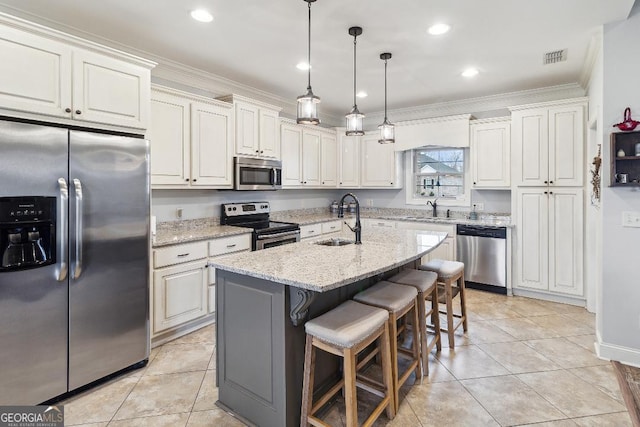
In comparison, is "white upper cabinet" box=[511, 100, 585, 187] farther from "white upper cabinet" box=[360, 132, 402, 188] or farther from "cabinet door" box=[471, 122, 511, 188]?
"white upper cabinet" box=[360, 132, 402, 188]

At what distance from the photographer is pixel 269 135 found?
437 centimetres

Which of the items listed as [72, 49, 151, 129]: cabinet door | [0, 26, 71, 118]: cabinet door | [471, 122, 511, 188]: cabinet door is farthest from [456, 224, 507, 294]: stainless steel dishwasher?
[0, 26, 71, 118]: cabinet door

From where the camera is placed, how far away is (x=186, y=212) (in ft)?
12.6

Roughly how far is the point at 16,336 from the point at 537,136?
5.17 m

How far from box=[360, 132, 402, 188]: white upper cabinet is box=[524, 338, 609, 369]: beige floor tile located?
3.08 metres

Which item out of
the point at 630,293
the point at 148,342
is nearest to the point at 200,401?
the point at 148,342

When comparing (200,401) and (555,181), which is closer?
(200,401)

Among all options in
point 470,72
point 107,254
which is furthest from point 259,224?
point 470,72

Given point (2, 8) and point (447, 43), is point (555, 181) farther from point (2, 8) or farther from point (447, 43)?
point (2, 8)

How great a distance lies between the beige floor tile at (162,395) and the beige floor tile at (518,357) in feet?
7.71

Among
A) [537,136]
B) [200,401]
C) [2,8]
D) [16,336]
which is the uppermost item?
[2,8]

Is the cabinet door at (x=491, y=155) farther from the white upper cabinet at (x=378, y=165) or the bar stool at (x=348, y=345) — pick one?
the bar stool at (x=348, y=345)

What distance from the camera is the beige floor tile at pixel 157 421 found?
2.02 m

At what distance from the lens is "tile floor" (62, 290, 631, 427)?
206 centimetres
